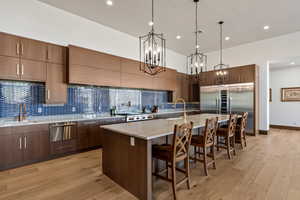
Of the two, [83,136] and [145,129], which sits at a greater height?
[145,129]

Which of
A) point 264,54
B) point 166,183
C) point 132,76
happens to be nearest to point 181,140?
point 166,183

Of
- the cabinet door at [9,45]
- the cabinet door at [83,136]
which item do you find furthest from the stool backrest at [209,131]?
the cabinet door at [9,45]

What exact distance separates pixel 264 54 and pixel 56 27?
6829 mm

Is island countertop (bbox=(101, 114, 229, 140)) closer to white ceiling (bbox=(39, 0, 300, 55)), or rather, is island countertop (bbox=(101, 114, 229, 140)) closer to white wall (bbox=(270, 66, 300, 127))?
white ceiling (bbox=(39, 0, 300, 55))

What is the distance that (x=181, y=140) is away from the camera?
2.05 metres

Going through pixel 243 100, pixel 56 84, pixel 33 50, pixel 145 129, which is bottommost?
pixel 145 129

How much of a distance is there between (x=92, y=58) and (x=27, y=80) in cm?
145

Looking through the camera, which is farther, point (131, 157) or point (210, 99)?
point (210, 99)

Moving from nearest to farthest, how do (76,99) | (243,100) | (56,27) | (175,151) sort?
1. (175,151)
2. (56,27)
3. (76,99)
4. (243,100)

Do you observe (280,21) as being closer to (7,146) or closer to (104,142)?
(104,142)

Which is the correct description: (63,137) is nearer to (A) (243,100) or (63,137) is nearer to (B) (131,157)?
(B) (131,157)

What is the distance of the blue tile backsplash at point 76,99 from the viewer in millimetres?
3098

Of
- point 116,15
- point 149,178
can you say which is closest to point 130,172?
point 149,178

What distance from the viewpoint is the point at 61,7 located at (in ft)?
11.8
